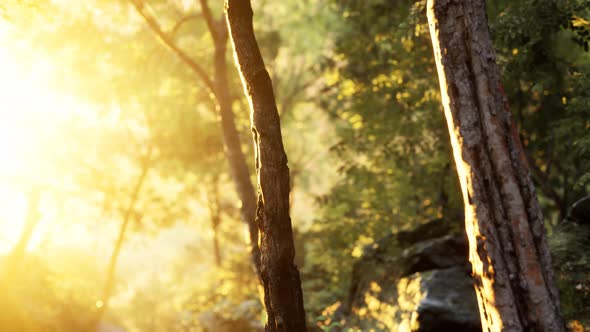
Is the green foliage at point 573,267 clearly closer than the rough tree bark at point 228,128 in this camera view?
Yes

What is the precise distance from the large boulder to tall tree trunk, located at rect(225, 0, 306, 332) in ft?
11.0

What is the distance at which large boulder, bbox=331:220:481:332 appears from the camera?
9055mm

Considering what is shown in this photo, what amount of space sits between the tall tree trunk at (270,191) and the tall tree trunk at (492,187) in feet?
7.69

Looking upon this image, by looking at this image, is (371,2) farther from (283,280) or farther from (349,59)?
(283,280)

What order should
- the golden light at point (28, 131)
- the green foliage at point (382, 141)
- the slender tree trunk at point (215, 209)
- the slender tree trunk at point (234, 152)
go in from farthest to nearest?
the slender tree trunk at point (215, 209) → the golden light at point (28, 131) → the green foliage at point (382, 141) → the slender tree trunk at point (234, 152)

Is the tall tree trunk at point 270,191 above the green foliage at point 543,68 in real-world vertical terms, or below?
below

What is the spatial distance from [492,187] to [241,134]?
23.1 m

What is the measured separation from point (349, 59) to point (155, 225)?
1942 centimetres

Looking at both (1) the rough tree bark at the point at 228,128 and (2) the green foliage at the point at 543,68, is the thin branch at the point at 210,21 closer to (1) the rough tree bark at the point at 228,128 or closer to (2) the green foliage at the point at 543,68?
(1) the rough tree bark at the point at 228,128

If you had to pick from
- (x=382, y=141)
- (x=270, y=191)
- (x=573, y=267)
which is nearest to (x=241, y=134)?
(x=382, y=141)

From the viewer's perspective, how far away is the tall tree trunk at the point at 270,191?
6.72 m

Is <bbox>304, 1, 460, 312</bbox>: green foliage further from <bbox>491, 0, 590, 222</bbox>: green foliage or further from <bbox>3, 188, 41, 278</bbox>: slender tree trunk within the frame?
<bbox>3, 188, 41, 278</bbox>: slender tree trunk

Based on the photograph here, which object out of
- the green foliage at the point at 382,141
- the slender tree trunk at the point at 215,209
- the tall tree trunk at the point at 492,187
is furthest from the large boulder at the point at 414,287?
the slender tree trunk at the point at 215,209

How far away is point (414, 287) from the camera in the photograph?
999 cm
